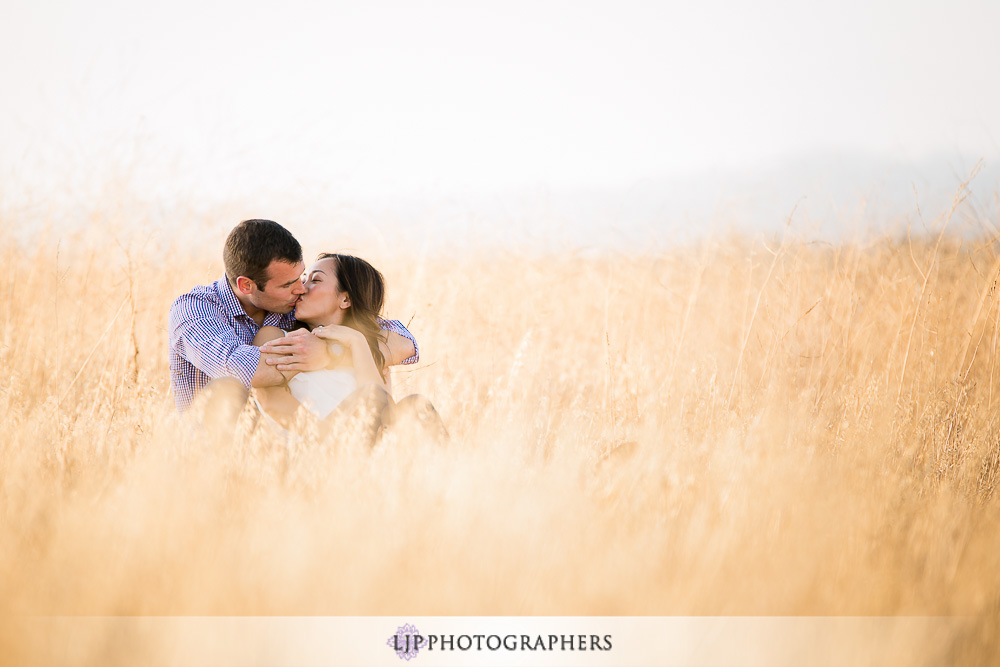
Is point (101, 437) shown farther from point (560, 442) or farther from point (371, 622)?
point (560, 442)

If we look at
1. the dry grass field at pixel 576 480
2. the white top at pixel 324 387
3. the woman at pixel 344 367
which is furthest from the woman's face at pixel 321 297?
the dry grass field at pixel 576 480

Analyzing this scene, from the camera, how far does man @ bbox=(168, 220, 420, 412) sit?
2.27 m

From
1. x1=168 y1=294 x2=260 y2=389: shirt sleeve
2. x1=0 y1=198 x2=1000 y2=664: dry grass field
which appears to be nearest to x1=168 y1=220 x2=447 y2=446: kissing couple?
x1=168 y1=294 x2=260 y2=389: shirt sleeve

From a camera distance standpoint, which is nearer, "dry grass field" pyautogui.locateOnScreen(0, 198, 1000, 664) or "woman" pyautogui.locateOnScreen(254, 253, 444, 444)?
"dry grass field" pyautogui.locateOnScreen(0, 198, 1000, 664)

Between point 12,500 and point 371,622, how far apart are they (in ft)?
3.43

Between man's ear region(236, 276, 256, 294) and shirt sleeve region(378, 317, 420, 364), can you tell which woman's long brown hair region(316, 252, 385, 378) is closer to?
shirt sleeve region(378, 317, 420, 364)

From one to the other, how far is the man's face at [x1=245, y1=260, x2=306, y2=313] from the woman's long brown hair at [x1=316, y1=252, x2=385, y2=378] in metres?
0.17

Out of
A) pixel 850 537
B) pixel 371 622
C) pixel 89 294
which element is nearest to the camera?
pixel 371 622

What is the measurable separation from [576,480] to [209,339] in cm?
132

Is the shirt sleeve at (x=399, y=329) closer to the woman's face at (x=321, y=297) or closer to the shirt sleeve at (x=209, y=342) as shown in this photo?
the woman's face at (x=321, y=297)

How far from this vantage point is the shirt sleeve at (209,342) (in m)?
2.25

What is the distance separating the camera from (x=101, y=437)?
223cm

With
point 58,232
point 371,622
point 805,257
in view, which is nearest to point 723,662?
point 371,622

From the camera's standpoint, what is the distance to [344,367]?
98.3 inches
